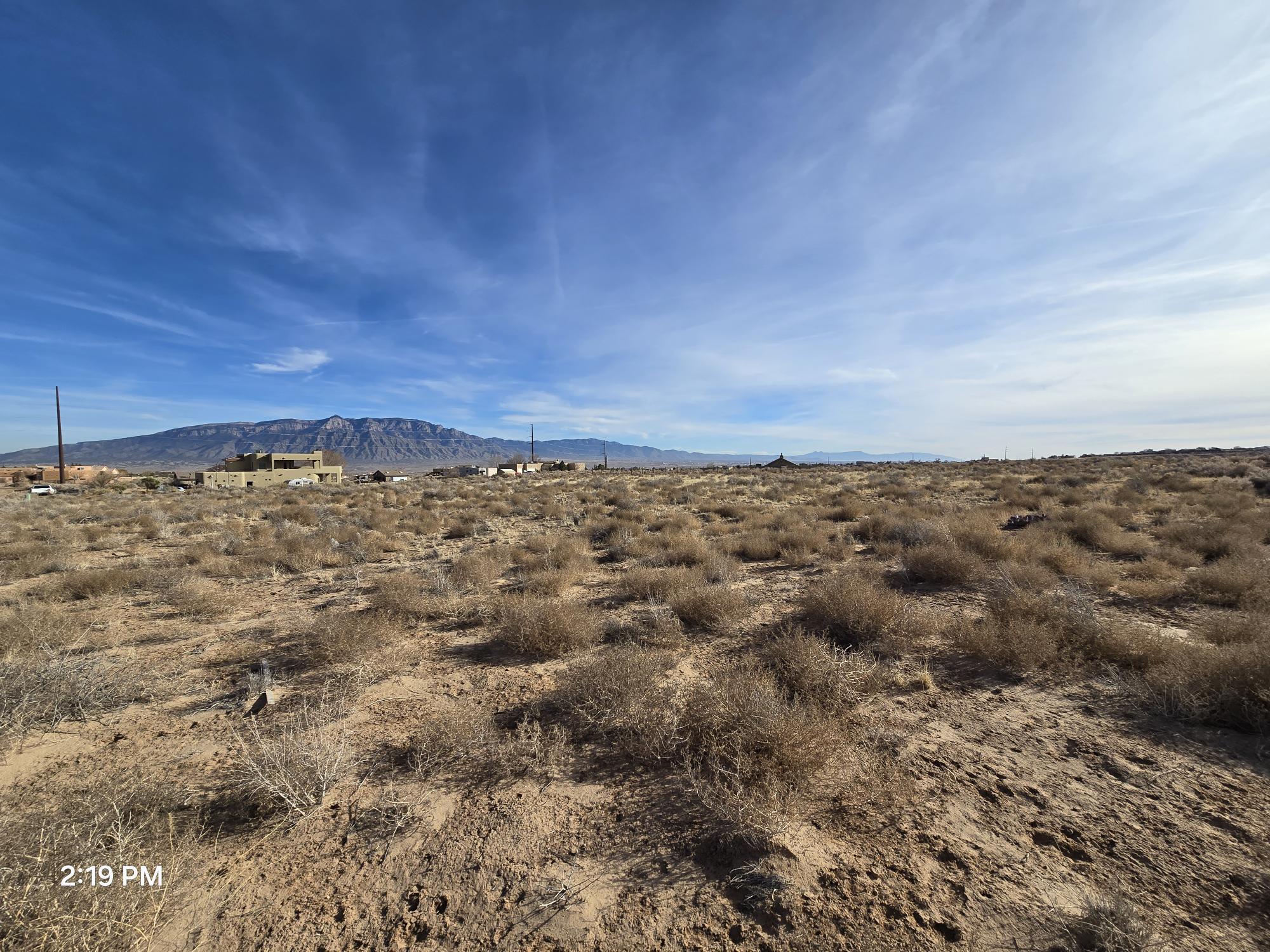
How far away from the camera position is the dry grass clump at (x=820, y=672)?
3887mm

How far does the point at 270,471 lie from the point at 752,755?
54.2 metres

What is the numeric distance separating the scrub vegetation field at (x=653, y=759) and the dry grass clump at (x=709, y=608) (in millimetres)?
32

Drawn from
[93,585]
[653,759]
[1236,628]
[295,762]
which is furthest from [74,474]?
[1236,628]

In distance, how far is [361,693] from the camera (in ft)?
14.0

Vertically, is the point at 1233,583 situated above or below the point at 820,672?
above

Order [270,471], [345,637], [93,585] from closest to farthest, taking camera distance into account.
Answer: [345,637], [93,585], [270,471]

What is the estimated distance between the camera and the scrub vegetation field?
2.22 metres

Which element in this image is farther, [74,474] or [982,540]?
[74,474]

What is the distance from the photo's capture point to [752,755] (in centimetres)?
305

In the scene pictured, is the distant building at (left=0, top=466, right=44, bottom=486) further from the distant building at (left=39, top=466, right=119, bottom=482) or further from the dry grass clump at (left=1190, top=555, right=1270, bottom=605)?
the dry grass clump at (left=1190, top=555, right=1270, bottom=605)

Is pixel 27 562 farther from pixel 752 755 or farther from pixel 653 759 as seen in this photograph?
pixel 752 755

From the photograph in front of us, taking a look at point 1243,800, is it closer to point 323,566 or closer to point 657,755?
point 657,755

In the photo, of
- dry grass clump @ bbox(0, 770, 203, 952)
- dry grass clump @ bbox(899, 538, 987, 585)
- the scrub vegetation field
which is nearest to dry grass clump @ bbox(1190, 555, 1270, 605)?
the scrub vegetation field

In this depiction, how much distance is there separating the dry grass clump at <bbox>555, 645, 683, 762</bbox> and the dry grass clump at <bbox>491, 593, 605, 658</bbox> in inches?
31.5
